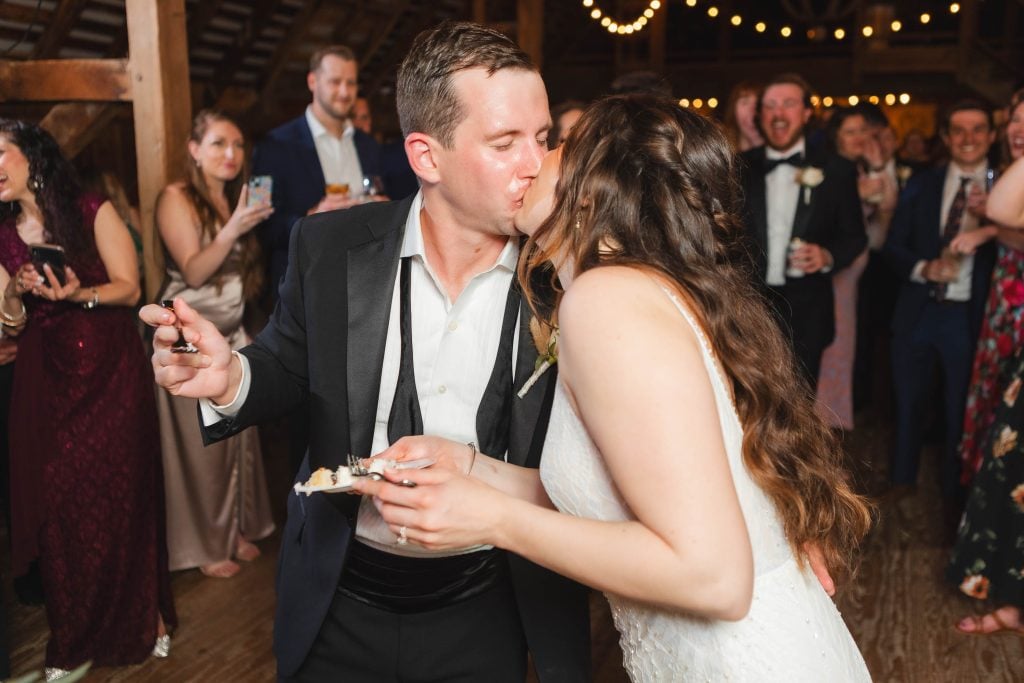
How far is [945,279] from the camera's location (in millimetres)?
4117

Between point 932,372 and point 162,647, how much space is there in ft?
11.5

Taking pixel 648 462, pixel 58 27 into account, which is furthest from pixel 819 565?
pixel 58 27

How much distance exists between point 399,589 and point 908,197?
3.57m

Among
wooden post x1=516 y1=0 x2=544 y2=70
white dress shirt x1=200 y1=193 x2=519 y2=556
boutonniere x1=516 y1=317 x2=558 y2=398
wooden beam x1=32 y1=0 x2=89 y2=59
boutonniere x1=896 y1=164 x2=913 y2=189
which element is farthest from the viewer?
boutonniere x1=896 y1=164 x2=913 y2=189

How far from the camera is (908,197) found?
14.6 ft

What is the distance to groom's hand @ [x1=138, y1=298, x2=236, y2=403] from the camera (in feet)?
4.85

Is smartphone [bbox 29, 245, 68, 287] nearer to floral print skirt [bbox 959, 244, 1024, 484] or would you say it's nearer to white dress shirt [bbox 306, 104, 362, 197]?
white dress shirt [bbox 306, 104, 362, 197]

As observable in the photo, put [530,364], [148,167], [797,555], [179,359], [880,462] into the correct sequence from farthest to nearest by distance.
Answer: [880,462] < [148,167] < [530,364] < [179,359] < [797,555]

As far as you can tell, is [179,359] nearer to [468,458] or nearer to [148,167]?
[468,458]

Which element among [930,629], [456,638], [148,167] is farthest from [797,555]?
[148,167]

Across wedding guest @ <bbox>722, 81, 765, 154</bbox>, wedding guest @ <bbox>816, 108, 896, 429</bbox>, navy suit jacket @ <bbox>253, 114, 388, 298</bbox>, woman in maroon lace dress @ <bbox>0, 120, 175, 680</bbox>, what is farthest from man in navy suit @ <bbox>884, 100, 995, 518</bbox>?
woman in maroon lace dress @ <bbox>0, 120, 175, 680</bbox>

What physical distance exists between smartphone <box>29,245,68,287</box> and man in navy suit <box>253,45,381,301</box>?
4.26 feet

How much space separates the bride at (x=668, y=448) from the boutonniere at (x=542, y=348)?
27 cm

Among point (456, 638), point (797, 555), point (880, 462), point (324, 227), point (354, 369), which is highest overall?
point (324, 227)
